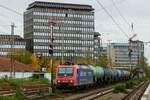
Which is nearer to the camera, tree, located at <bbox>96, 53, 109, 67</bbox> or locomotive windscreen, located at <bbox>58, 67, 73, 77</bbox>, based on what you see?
locomotive windscreen, located at <bbox>58, 67, 73, 77</bbox>

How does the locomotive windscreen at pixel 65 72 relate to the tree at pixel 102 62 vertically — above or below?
below

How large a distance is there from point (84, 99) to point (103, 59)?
104 metres

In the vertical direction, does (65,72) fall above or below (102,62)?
below

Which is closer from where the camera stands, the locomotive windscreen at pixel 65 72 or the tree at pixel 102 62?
the locomotive windscreen at pixel 65 72

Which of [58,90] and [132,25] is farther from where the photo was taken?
[132,25]

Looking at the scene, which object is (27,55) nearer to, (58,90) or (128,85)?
(128,85)

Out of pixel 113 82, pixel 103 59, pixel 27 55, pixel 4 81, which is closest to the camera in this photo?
pixel 4 81

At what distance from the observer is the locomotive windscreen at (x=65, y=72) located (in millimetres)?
47344

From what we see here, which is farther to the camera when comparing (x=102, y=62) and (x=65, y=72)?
(x=102, y=62)

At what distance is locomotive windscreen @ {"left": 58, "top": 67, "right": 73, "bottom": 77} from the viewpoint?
47344 mm

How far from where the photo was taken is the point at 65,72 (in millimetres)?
47656

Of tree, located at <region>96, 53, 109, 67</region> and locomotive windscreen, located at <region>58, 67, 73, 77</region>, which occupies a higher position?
tree, located at <region>96, 53, 109, 67</region>

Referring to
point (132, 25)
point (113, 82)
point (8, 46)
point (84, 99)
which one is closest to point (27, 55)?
point (8, 46)

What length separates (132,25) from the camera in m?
72.9
